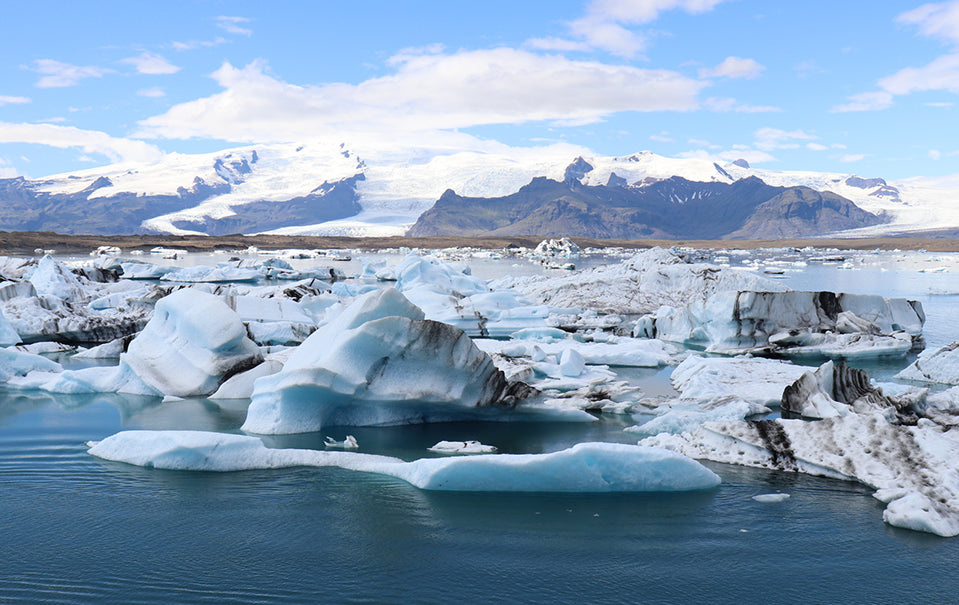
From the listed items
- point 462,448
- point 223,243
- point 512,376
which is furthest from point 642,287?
point 223,243

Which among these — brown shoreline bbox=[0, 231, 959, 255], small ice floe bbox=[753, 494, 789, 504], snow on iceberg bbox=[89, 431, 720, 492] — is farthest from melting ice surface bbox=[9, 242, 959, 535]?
brown shoreline bbox=[0, 231, 959, 255]

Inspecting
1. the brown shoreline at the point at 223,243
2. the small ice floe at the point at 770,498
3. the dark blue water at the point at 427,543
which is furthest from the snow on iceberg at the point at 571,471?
the brown shoreline at the point at 223,243

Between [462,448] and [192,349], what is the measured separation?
4575 millimetres

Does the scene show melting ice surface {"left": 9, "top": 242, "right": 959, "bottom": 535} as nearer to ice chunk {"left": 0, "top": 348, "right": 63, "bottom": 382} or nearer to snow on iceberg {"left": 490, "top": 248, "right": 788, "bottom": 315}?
ice chunk {"left": 0, "top": 348, "right": 63, "bottom": 382}

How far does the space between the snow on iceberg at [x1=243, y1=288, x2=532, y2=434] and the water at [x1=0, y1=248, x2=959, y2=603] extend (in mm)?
1296

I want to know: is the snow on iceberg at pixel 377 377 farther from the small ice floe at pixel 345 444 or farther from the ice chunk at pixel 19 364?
the ice chunk at pixel 19 364

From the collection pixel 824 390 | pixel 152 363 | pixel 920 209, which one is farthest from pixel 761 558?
pixel 920 209

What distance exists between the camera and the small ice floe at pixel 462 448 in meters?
6.86

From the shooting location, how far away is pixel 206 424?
8008mm

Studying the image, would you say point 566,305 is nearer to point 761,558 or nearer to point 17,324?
point 17,324

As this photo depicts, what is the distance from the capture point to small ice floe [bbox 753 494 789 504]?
5.55 metres

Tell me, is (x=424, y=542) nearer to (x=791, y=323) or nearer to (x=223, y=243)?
(x=791, y=323)

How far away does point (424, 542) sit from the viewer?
4.83m

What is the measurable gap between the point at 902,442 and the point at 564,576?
3.45 metres
